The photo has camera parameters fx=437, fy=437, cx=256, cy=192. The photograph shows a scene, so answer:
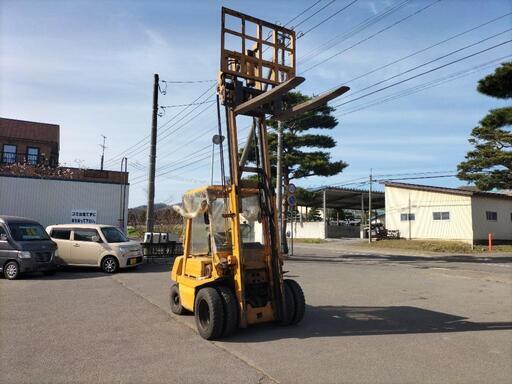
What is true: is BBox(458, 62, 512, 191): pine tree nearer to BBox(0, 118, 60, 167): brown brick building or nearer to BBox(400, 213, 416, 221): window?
BBox(400, 213, 416, 221): window

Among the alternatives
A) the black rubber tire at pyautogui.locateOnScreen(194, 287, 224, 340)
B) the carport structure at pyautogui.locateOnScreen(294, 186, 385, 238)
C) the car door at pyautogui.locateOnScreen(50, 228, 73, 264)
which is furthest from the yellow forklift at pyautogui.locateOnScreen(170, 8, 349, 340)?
the carport structure at pyautogui.locateOnScreen(294, 186, 385, 238)

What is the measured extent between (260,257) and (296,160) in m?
18.1

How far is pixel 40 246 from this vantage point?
13336 millimetres

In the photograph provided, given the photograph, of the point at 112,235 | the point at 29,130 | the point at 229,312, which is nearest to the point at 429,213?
the point at 112,235

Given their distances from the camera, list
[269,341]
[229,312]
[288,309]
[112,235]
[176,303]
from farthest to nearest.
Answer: [112,235], [176,303], [288,309], [229,312], [269,341]

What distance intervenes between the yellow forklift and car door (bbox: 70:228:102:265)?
8.15m

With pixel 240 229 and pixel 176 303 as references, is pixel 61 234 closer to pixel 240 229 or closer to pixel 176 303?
pixel 176 303

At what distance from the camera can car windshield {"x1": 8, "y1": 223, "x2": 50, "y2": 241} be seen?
1333 centimetres

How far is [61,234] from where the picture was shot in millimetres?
15375

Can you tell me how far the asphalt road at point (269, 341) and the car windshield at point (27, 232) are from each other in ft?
8.96

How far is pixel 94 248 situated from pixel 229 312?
32.7 feet

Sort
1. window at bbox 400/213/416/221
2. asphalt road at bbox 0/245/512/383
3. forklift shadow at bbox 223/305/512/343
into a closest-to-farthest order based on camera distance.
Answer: asphalt road at bbox 0/245/512/383
forklift shadow at bbox 223/305/512/343
window at bbox 400/213/416/221

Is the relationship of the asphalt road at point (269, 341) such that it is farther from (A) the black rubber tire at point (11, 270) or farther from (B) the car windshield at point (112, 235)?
(B) the car windshield at point (112, 235)

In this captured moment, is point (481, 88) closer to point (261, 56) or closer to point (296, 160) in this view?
point (261, 56)
